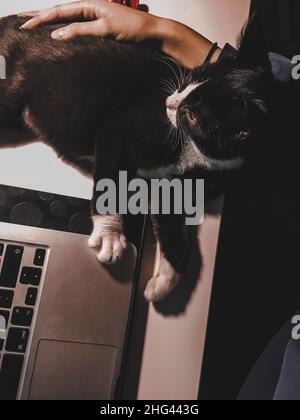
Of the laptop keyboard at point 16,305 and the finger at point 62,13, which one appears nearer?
the laptop keyboard at point 16,305

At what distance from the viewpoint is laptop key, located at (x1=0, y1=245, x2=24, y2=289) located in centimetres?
57

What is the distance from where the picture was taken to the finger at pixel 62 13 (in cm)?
67

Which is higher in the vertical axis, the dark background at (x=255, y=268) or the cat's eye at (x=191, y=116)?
the cat's eye at (x=191, y=116)

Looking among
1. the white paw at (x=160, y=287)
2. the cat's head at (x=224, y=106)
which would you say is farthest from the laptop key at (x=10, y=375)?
the cat's head at (x=224, y=106)

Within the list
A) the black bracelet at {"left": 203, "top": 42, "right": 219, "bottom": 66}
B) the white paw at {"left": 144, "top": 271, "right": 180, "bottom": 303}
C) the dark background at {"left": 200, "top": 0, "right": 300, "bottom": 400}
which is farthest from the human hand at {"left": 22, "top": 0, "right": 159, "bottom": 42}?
the white paw at {"left": 144, "top": 271, "right": 180, "bottom": 303}

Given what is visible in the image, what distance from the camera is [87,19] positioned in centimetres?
70

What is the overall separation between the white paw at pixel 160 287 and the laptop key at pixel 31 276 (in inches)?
6.6

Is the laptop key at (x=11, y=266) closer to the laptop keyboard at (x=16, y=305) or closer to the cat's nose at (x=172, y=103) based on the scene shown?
the laptop keyboard at (x=16, y=305)

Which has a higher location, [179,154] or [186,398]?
[179,154]

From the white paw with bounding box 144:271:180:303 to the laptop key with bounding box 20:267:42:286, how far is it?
0.17 metres

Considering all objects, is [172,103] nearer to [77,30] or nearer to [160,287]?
[77,30]

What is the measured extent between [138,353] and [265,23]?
70 cm
